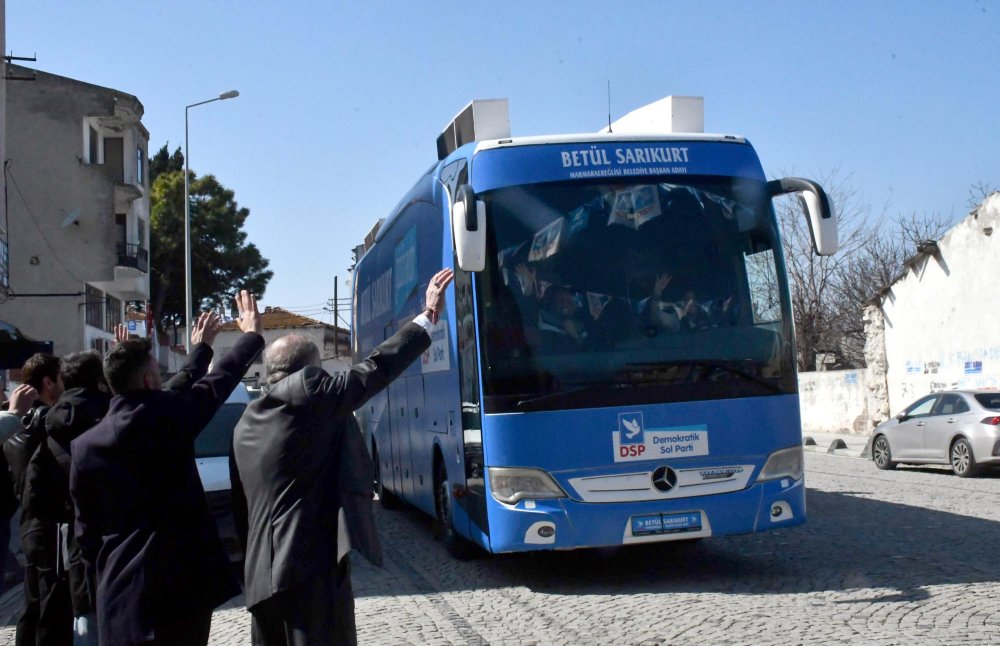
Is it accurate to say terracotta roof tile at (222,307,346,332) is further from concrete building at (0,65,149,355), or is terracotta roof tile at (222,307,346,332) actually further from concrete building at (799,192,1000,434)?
concrete building at (799,192,1000,434)

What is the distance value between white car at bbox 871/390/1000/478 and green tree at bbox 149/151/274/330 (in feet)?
133

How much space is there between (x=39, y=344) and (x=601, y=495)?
17879mm

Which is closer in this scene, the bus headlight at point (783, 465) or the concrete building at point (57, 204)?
the bus headlight at point (783, 465)

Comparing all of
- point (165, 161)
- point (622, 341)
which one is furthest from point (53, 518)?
point (165, 161)

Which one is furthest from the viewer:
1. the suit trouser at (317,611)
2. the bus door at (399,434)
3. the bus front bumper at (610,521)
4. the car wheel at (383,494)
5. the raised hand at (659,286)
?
the car wheel at (383,494)

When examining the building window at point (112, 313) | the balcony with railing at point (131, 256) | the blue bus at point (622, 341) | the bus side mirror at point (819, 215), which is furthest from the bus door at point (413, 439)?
the building window at point (112, 313)

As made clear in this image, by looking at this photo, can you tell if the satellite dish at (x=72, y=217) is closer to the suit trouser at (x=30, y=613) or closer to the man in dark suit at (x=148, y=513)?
the suit trouser at (x=30, y=613)

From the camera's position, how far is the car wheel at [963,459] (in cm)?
1833

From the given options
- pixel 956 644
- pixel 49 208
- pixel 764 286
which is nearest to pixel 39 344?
pixel 49 208

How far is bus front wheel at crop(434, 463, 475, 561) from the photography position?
32.6 feet

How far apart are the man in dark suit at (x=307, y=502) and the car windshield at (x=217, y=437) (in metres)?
7.13

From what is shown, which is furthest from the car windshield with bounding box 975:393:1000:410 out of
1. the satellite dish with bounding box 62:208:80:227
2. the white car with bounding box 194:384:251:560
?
the satellite dish with bounding box 62:208:80:227

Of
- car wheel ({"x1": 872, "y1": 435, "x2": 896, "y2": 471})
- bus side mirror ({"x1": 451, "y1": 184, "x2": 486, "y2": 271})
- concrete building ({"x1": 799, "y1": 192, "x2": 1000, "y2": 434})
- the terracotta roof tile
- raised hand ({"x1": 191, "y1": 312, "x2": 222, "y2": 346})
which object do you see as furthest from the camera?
the terracotta roof tile

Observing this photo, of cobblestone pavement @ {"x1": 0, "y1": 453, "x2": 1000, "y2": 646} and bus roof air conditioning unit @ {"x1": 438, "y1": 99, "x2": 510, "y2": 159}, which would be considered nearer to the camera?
cobblestone pavement @ {"x1": 0, "y1": 453, "x2": 1000, "y2": 646}
